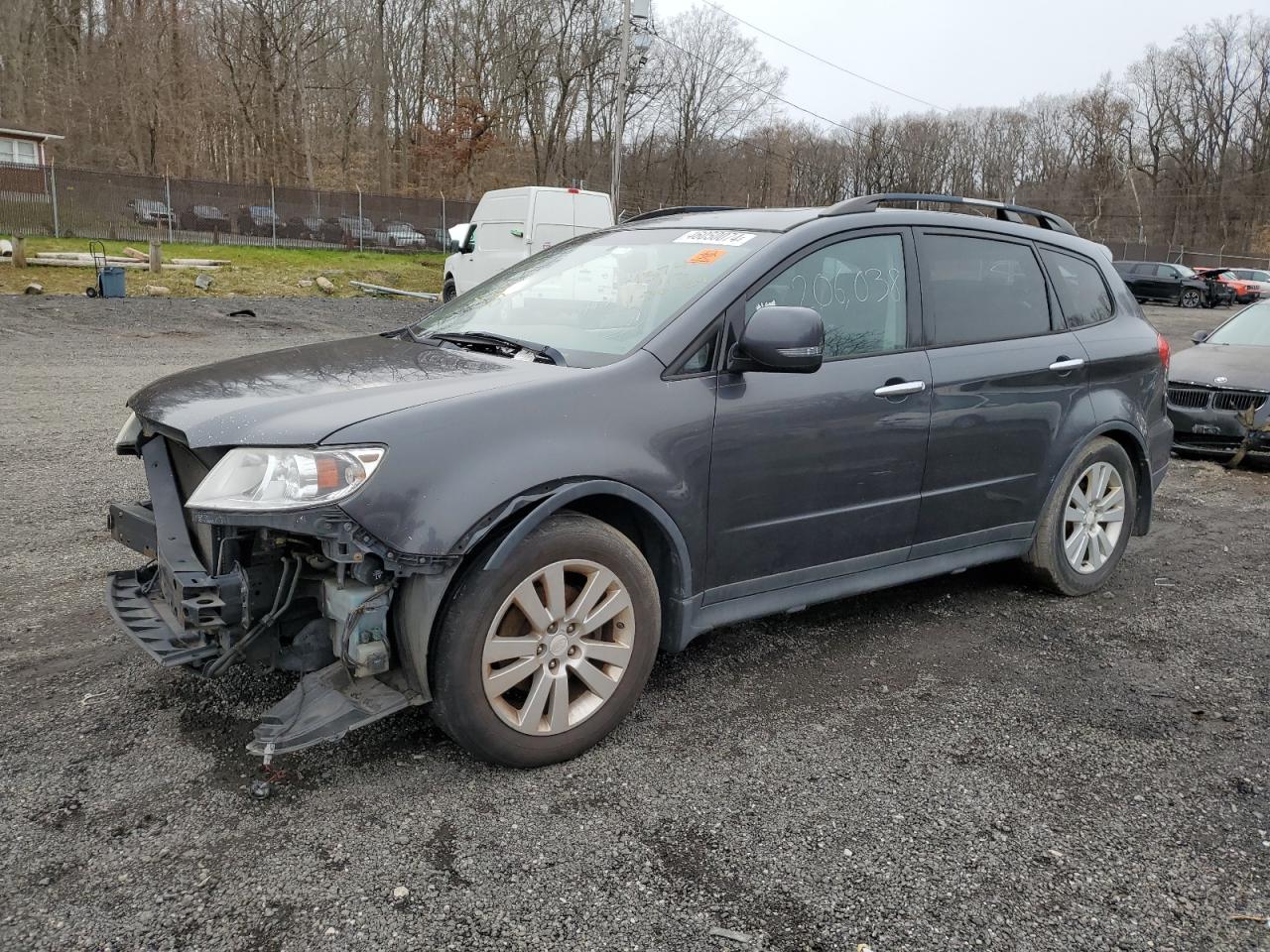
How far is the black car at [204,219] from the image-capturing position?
29625 mm

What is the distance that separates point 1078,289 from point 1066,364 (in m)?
0.56

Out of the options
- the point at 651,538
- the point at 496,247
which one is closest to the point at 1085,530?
the point at 651,538

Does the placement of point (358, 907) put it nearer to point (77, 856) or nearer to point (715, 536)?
point (77, 856)

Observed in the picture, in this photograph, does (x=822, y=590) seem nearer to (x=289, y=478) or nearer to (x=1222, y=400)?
(x=289, y=478)

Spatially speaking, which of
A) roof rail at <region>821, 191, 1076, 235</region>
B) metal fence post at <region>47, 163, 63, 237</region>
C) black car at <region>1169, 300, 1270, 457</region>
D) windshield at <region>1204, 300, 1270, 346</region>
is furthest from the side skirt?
metal fence post at <region>47, 163, 63, 237</region>

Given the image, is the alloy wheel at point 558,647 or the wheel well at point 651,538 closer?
the alloy wheel at point 558,647

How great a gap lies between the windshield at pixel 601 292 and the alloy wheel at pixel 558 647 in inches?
30.5

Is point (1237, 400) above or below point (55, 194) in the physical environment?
below

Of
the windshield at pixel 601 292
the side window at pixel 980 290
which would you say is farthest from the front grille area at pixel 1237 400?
the windshield at pixel 601 292

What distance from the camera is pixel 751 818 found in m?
2.88

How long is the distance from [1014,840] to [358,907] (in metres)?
1.82

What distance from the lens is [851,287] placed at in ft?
12.8

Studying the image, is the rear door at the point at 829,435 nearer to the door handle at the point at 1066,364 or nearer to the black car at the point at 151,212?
the door handle at the point at 1066,364

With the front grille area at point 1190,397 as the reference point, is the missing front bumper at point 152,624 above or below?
below
